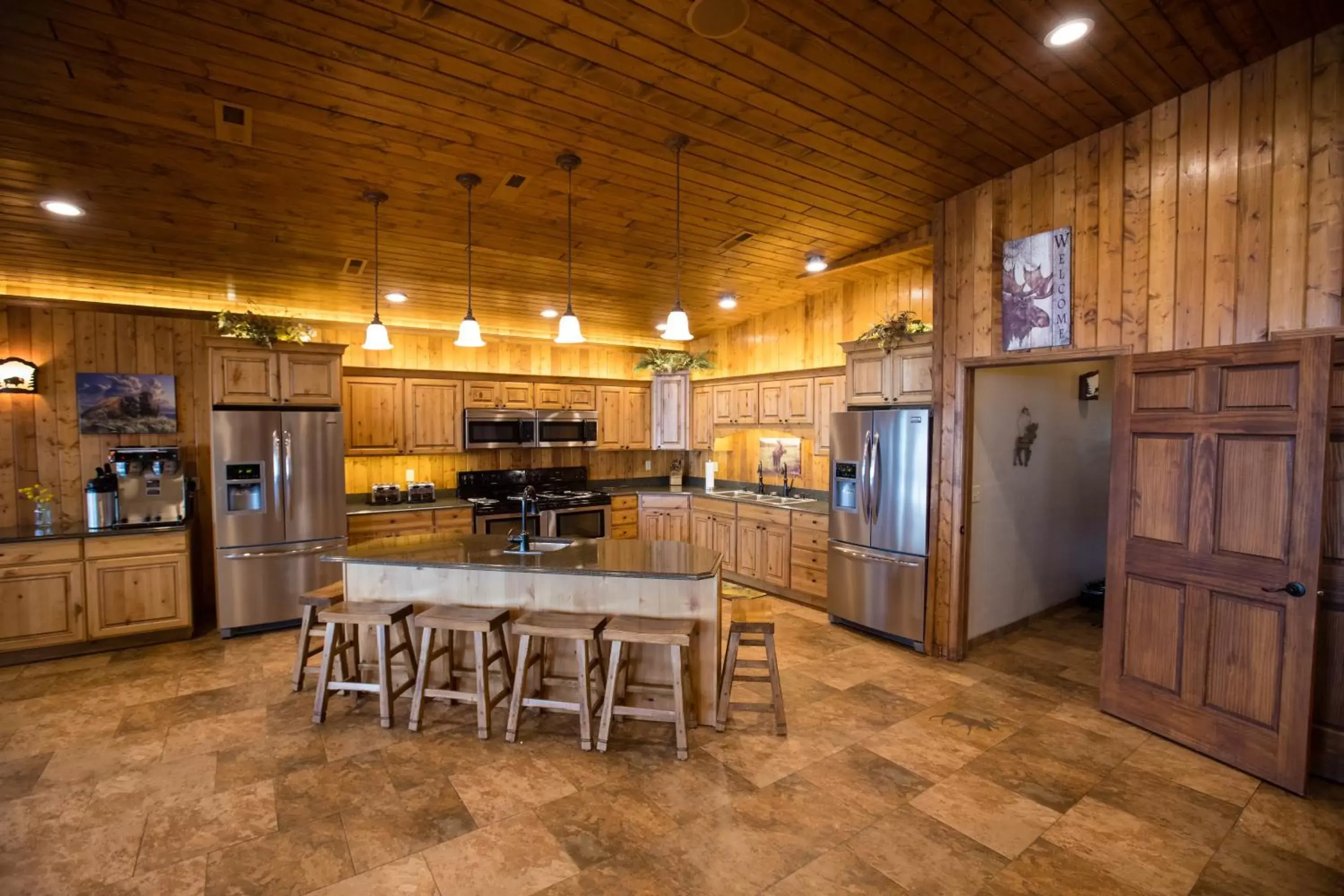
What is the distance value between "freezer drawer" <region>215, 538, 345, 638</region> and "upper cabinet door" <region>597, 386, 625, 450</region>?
3.28 meters

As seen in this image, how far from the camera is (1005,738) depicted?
3.27 meters

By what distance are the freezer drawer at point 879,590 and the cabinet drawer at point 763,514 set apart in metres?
0.80

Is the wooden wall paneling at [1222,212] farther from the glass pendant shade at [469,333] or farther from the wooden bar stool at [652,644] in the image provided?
the glass pendant shade at [469,333]

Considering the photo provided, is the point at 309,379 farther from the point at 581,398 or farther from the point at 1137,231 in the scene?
the point at 1137,231

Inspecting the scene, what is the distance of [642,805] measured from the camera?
104 inches

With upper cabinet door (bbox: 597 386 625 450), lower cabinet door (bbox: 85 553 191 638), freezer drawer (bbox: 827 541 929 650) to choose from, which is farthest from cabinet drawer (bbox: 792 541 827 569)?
lower cabinet door (bbox: 85 553 191 638)

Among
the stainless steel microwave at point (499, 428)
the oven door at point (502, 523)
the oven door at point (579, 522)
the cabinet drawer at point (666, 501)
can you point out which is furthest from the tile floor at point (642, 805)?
the cabinet drawer at point (666, 501)

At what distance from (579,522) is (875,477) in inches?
141

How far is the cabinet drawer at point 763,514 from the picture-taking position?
19.5 feet

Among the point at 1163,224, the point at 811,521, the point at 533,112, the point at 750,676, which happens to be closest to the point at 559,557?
the point at 750,676

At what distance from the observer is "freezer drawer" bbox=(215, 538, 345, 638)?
4875 mm

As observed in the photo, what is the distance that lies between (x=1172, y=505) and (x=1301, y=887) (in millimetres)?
1690

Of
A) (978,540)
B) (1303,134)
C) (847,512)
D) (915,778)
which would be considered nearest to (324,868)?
(915,778)

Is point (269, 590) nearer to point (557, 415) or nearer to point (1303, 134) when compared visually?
point (557, 415)
